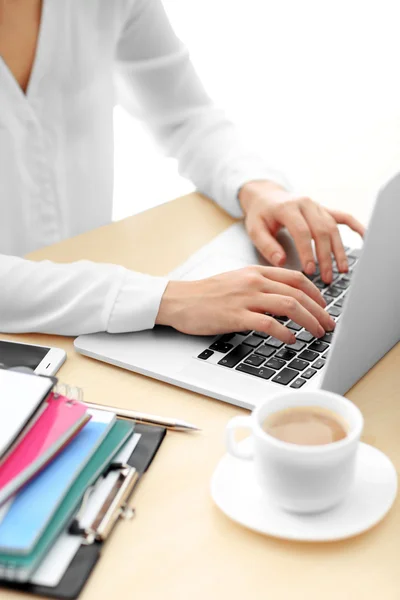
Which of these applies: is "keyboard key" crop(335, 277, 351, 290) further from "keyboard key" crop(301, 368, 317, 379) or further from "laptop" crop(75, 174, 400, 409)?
"keyboard key" crop(301, 368, 317, 379)

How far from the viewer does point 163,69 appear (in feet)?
4.45

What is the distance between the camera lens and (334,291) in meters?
0.98

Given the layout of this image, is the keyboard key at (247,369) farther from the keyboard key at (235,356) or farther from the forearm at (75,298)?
the forearm at (75,298)

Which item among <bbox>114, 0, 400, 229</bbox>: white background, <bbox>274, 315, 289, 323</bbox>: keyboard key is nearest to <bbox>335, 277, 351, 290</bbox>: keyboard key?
<bbox>274, 315, 289, 323</bbox>: keyboard key

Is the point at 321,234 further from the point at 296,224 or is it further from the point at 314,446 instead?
the point at 314,446

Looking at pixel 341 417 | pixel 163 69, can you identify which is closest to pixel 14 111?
pixel 163 69

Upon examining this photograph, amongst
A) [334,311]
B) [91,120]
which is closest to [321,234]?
[334,311]

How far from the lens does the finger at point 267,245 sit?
105 cm

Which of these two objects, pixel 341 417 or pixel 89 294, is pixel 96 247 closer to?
pixel 89 294

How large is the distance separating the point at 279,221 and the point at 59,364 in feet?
1.39

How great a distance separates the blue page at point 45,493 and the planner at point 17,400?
0.13 feet

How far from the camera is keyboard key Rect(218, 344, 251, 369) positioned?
2.68 feet

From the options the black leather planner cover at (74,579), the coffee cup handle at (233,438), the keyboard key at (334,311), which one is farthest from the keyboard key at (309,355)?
the black leather planner cover at (74,579)

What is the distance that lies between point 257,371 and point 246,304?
0.10m
